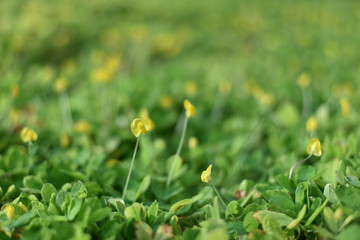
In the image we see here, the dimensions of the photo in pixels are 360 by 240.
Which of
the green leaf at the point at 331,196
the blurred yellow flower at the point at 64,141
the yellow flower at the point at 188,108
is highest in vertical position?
the yellow flower at the point at 188,108

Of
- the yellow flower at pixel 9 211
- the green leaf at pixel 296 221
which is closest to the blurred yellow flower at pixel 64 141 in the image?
the yellow flower at pixel 9 211

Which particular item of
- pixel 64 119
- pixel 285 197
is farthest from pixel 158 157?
pixel 285 197

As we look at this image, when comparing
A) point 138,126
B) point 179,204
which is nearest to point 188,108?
point 138,126

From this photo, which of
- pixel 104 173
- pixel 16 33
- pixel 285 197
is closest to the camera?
pixel 285 197

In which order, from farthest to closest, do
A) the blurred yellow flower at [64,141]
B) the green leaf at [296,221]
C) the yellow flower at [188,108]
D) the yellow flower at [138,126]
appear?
the blurred yellow flower at [64,141] → the yellow flower at [188,108] → the yellow flower at [138,126] → the green leaf at [296,221]

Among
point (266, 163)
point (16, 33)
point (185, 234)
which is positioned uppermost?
point (16, 33)

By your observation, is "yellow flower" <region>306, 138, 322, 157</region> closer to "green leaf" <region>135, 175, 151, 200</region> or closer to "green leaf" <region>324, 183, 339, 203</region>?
"green leaf" <region>324, 183, 339, 203</region>

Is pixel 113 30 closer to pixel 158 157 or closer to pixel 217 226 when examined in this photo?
pixel 158 157

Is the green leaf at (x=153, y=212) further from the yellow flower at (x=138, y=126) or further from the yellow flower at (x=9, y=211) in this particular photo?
the yellow flower at (x=9, y=211)

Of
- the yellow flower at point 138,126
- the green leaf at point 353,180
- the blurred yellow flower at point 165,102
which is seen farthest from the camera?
the blurred yellow flower at point 165,102
